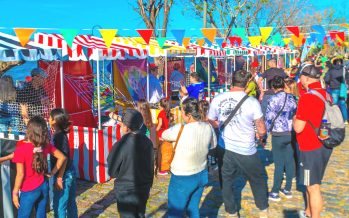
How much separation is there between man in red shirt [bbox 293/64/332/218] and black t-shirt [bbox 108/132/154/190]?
1740 millimetres

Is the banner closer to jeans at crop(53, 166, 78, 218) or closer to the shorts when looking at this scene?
jeans at crop(53, 166, 78, 218)

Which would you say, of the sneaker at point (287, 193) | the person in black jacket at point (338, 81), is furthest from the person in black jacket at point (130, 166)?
the person in black jacket at point (338, 81)

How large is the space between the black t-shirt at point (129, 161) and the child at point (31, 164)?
2.25 ft

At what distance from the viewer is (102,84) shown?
12023mm

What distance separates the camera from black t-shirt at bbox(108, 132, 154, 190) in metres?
3.42

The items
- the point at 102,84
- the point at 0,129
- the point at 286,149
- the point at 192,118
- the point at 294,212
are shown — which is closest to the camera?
the point at 192,118

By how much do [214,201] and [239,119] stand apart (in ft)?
5.91

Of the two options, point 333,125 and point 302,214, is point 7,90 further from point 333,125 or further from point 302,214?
point 333,125

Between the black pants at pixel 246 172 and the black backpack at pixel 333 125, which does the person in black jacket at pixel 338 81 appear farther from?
the black pants at pixel 246 172

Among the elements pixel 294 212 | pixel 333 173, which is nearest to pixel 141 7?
pixel 333 173

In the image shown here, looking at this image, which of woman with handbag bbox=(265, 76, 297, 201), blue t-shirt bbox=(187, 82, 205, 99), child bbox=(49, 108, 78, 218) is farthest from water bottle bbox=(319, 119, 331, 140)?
blue t-shirt bbox=(187, 82, 205, 99)

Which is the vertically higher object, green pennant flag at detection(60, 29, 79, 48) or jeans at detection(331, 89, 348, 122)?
green pennant flag at detection(60, 29, 79, 48)

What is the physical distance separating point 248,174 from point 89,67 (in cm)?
765

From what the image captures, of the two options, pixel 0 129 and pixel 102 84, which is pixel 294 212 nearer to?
pixel 0 129
